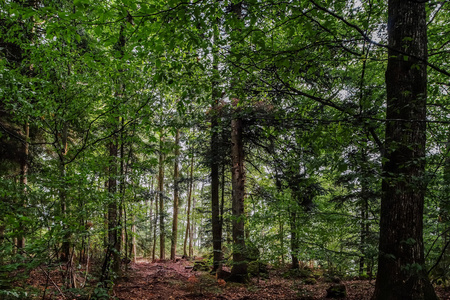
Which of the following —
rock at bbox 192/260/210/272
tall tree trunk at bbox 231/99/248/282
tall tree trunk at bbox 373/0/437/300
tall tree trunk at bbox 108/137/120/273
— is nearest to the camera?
tall tree trunk at bbox 373/0/437/300

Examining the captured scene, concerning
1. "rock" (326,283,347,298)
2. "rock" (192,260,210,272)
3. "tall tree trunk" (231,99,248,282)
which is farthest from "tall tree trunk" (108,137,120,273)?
"rock" (326,283,347,298)

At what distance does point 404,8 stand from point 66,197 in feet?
22.5

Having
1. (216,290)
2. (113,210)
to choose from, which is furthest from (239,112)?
(216,290)

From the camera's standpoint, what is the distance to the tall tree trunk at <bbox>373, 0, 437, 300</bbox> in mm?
3648

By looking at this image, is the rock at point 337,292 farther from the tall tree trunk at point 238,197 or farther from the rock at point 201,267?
the rock at point 201,267

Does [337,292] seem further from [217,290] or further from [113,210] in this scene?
[113,210]

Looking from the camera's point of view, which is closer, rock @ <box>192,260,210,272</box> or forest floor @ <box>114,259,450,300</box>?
forest floor @ <box>114,259,450,300</box>

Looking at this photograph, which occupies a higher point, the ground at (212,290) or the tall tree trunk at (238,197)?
the tall tree trunk at (238,197)

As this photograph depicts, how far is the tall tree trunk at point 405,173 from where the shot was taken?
12.0 ft

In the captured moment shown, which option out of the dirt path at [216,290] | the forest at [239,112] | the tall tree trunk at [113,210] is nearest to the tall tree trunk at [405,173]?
the forest at [239,112]

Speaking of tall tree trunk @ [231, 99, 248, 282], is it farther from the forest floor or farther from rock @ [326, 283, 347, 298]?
rock @ [326, 283, 347, 298]

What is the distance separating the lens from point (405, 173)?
3680 mm

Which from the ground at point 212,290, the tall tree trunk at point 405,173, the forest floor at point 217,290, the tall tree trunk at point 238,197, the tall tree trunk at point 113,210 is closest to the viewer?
the tall tree trunk at point 405,173

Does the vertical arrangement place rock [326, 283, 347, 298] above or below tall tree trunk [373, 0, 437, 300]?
below
